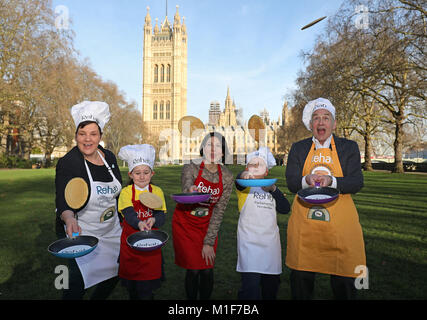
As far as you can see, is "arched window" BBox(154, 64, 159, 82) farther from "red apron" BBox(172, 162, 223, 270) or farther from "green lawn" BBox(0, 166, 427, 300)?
"red apron" BBox(172, 162, 223, 270)

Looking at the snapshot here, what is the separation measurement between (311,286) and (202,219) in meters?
1.21

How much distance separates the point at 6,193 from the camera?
12.9 m

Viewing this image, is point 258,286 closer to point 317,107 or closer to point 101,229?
point 101,229

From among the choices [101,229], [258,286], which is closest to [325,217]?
[258,286]

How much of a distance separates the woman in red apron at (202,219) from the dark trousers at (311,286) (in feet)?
2.75

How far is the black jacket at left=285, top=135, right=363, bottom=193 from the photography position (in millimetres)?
2664

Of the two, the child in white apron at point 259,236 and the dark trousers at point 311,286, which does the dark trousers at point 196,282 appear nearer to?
the child in white apron at point 259,236

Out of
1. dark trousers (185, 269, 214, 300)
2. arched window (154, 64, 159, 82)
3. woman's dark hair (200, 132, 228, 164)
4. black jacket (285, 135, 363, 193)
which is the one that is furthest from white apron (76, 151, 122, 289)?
arched window (154, 64, 159, 82)

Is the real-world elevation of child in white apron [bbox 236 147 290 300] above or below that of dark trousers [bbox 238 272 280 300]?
above

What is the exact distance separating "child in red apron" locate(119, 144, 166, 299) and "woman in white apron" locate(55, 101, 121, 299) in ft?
0.44

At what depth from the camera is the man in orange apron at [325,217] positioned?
272 centimetres

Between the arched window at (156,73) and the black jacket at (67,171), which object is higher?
the arched window at (156,73)

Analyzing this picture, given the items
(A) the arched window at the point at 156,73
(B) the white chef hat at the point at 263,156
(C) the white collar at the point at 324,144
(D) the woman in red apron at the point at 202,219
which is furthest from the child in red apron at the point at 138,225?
(A) the arched window at the point at 156,73
